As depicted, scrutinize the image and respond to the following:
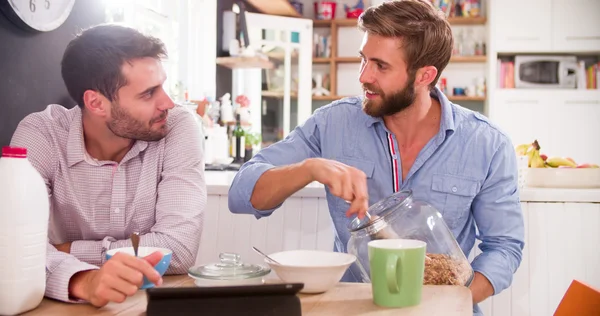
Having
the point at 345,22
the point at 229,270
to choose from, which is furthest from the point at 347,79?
the point at 229,270

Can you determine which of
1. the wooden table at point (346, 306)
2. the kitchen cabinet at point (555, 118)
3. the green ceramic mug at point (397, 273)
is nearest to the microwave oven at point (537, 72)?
the kitchen cabinet at point (555, 118)

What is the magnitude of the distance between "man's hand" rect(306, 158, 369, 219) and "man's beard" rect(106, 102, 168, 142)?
1.65 ft

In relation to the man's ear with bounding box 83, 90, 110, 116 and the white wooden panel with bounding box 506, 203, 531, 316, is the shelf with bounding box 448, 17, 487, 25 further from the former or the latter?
the man's ear with bounding box 83, 90, 110, 116

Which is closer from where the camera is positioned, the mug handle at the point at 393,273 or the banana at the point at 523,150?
the mug handle at the point at 393,273

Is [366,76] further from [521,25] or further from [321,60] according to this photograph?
[321,60]

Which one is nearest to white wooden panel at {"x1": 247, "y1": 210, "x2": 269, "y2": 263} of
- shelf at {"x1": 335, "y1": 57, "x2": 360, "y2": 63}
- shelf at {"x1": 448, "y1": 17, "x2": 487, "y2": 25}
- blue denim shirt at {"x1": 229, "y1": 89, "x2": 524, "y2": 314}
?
blue denim shirt at {"x1": 229, "y1": 89, "x2": 524, "y2": 314}

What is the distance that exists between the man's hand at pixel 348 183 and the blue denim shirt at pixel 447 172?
1.02 ft

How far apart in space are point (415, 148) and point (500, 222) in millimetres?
309

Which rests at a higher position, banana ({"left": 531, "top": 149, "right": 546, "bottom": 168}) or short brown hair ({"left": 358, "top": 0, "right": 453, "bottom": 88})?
short brown hair ({"left": 358, "top": 0, "right": 453, "bottom": 88})

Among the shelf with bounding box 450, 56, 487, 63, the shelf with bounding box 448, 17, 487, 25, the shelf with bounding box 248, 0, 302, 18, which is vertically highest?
the shelf with bounding box 248, 0, 302, 18

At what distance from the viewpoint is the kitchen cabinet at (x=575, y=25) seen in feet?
18.5

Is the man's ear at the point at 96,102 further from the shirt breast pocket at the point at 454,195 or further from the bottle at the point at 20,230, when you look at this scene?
the shirt breast pocket at the point at 454,195

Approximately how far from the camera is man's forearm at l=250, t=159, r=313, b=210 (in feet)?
4.71

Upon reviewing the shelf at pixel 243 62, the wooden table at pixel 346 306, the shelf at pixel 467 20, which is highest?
the shelf at pixel 467 20
